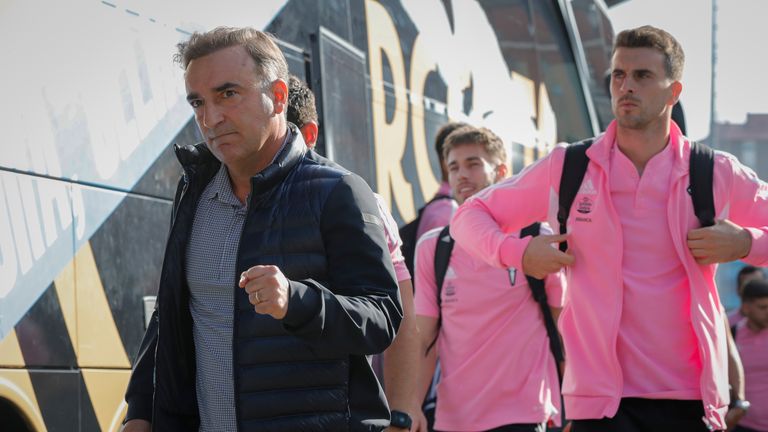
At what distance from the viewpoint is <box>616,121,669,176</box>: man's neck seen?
14.2 ft

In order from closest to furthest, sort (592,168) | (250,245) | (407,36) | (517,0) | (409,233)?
1. (250,245)
2. (592,168)
3. (409,233)
4. (407,36)
5. (517,0)

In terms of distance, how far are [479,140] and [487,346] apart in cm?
100

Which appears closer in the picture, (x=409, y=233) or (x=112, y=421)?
(x=112, y=421)

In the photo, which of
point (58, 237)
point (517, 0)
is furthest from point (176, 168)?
point (517, 0)

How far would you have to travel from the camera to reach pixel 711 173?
13.8ft

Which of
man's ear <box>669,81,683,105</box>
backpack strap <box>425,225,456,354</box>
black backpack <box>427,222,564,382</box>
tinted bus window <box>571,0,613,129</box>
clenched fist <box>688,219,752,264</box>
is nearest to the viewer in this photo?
clenched fist <box>688,219,752,264</box>

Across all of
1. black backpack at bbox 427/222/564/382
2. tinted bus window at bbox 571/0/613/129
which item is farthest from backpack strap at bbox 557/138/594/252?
tinted bus window at bbox 571/0/613/129

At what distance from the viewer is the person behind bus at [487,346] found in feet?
17.7

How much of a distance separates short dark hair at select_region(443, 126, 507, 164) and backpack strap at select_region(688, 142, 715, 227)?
1685 millimetres

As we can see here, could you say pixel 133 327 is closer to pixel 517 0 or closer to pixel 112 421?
pixel 112 421

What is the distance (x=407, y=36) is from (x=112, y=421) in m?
3.56

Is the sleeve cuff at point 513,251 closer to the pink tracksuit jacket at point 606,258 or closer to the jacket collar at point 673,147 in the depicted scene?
the pink tracksuit jacket at point 606,258

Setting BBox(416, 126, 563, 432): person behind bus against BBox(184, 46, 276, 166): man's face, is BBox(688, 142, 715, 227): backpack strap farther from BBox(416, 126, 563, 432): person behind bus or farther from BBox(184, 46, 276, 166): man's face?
BBox(184, 46, 276, 166): man's face

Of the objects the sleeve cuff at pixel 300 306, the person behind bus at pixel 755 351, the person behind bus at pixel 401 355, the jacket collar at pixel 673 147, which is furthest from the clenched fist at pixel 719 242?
the person behind bus at pixel 755 351
